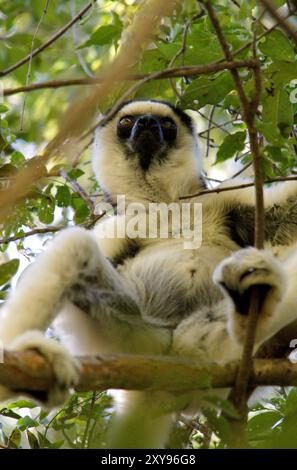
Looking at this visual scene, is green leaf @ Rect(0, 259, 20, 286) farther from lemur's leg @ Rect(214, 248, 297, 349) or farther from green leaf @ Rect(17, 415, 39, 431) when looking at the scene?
green leaf @ Rect(17, 415, 39, 431)

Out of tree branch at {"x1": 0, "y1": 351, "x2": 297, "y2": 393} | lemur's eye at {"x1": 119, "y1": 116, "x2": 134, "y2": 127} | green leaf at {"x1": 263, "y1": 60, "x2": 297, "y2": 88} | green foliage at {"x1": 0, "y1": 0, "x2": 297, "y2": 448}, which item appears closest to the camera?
tree branch at {"x1": 0, "y1": 351, "x2": 297, "y2": 393}

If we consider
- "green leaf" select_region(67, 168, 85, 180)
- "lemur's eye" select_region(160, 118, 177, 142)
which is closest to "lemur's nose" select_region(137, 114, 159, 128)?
"lemur's eye" select_region(160, 118, 177, 142)

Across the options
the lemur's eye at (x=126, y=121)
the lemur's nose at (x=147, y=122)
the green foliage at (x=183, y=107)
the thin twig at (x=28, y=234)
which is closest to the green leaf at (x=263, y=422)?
the green foliage at (x=183, y=107)

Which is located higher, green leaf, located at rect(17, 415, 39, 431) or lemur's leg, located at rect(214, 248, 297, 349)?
lemur's leg, located at rect(214, 248, 297, 349)

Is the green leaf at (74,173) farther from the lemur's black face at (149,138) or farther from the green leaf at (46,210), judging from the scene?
the lemur's black face at (149,138)

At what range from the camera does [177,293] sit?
4895 mm

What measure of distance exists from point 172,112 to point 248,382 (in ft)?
10.8

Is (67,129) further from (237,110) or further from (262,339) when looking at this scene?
(237,110)

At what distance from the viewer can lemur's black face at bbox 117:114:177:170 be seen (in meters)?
6.05

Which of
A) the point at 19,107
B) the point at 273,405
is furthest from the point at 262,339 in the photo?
the point at 19,107

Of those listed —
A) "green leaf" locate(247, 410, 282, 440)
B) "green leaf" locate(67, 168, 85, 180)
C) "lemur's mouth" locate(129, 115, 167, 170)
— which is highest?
"lemur's mouth" locate(129, 115, 167, 170)

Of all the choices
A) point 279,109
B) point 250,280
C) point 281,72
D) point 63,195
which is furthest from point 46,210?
point 250,280

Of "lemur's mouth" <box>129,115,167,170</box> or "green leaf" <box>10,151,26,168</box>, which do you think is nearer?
"green leaf" <box>10,151,26,168</box>

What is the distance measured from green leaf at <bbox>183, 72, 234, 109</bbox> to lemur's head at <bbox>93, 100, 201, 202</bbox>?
0.88 metres
